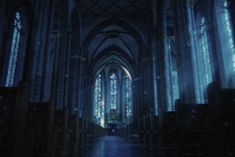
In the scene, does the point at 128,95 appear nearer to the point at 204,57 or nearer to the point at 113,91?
the point at 113,91

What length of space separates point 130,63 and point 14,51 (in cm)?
1692

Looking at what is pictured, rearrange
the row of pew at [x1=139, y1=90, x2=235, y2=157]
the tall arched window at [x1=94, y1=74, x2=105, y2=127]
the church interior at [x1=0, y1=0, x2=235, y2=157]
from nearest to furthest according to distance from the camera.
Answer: the row of pew at [x1=139, y1=90, x2=235, y2=157] < the church interior at [x1=0, y1=0, x2=235, y2=157] < the tall arched window at [x1=94, y1=74, x2=105, y2=127]

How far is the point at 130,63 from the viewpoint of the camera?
30422 mm

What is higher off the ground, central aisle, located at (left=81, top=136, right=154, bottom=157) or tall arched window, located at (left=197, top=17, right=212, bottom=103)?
tall arched window, located at (left=197, top=17, right=212, bottom=103)

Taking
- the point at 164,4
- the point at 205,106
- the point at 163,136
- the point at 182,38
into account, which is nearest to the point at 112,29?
the point at 164,4

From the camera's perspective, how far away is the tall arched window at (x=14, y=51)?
1593cm

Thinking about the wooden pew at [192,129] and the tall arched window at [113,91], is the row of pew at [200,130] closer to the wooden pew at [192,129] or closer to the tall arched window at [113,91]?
the wooden pew at [192,129]

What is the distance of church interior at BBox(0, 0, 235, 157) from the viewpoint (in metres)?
4.23

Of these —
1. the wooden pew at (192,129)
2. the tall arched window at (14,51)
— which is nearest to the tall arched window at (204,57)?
the wooden pew at (192,129)

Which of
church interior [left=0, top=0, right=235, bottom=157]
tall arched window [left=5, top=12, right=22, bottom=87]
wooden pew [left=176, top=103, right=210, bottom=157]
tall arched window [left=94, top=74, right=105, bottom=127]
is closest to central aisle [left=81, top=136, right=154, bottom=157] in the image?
church interior [left=0, top=0, right=235, bottom=157]

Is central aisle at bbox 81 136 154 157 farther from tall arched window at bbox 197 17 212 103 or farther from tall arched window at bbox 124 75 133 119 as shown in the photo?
tall arched window at bbox 124 75 133 119

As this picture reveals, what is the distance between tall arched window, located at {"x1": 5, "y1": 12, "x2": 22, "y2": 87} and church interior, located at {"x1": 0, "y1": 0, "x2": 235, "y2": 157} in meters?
0.07

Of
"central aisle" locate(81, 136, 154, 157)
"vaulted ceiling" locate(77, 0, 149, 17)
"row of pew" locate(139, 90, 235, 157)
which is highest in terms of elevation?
"vaulted ceiling" locate(77, 0, 149, 17)

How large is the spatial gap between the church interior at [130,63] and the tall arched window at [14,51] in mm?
73
